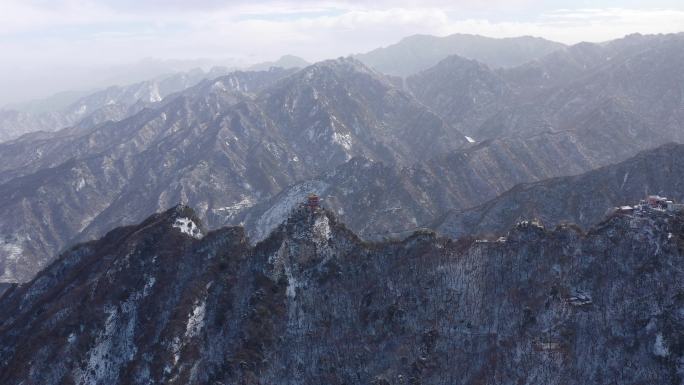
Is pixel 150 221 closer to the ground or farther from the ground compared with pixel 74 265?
farther from the ground

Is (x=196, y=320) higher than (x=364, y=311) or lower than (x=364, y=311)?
higher

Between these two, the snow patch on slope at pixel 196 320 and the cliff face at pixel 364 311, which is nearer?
the cliff face at pixel 364 311

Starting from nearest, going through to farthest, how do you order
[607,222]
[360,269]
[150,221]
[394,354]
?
[394,354] → [607,222] → [360,269] → [150,221]

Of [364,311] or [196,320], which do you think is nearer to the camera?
[196,320]

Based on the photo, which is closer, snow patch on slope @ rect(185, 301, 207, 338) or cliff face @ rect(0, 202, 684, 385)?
cliff face @ rect(0, 202, 684, 385)

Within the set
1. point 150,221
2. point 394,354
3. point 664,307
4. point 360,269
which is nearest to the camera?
point 664,307

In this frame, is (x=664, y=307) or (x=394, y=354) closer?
(x=664, y=307)

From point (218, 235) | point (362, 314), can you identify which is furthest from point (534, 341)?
point (218, 235)

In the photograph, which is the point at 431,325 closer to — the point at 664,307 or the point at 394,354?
the point at 394,354
